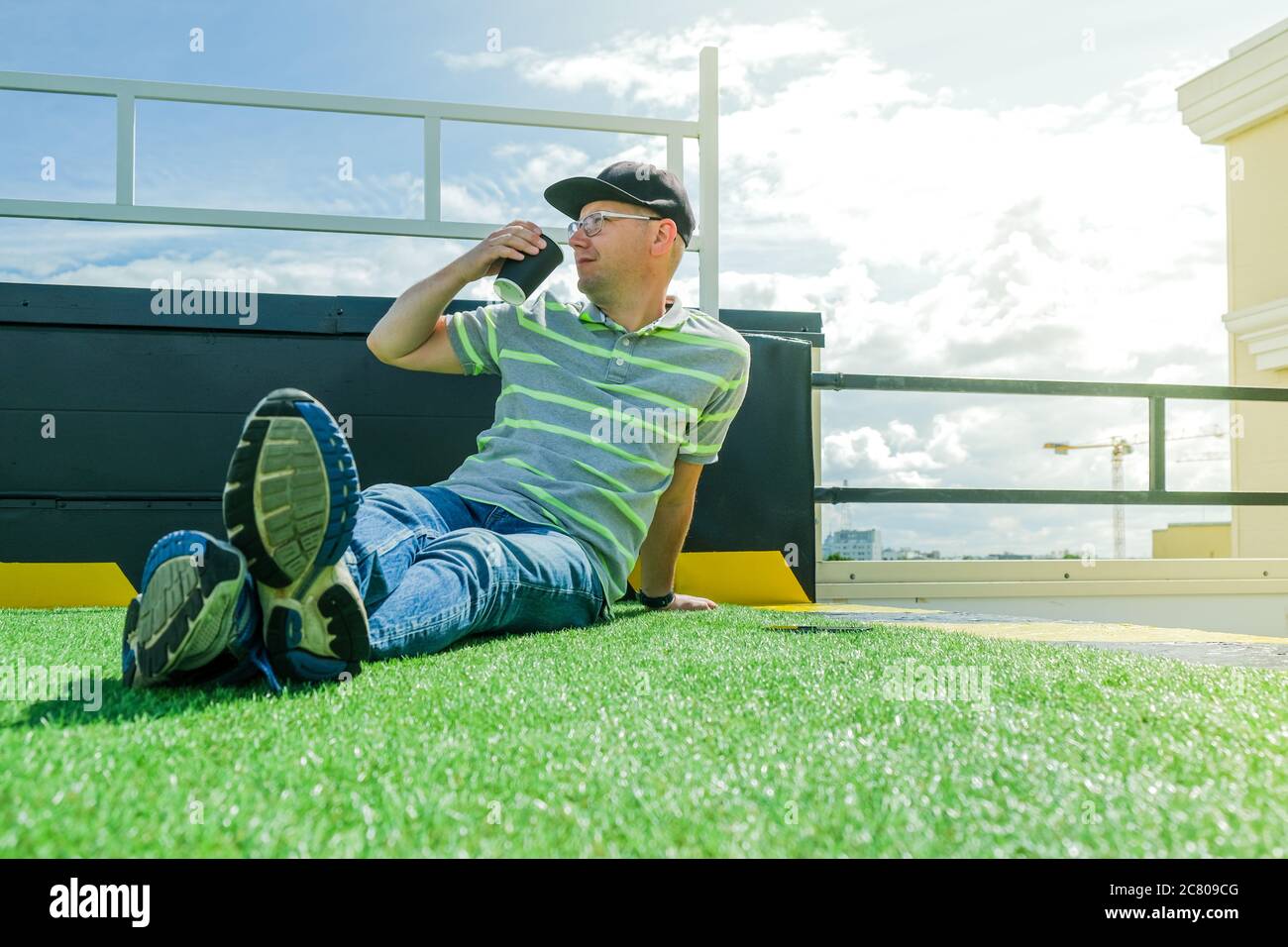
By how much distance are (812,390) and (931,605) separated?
812 mm

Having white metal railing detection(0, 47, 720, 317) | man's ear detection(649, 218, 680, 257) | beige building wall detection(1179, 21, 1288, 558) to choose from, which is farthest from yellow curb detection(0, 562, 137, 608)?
beige building wall detection(1179, 21, 1288, 558)

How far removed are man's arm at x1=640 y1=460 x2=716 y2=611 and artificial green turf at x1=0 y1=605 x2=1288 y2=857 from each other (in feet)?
3.04

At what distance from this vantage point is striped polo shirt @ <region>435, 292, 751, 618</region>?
182 centimetres

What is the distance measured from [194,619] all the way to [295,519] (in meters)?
0.15

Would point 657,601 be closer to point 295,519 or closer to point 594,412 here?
point 594,412

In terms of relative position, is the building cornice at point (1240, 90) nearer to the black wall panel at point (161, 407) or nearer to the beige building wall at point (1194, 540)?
the beige building wall at point (1194, 540)

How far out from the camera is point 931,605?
3.06 m

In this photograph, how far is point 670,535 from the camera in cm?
215

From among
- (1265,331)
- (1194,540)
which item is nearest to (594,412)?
(1265,331)

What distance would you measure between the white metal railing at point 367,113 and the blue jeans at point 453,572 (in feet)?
3.89

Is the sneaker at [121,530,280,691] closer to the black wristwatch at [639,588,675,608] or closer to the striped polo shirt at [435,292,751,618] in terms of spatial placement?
the striped polo shirt at [435,292,751,618]

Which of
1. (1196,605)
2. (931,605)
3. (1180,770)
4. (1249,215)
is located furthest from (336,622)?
(1249,215)

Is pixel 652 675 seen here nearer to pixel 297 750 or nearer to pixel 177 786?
pixel 297 750
